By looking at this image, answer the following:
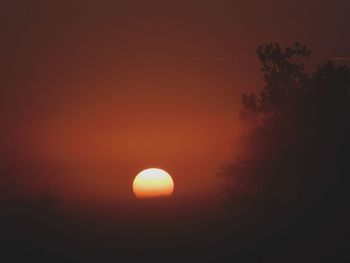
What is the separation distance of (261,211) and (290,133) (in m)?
4.86

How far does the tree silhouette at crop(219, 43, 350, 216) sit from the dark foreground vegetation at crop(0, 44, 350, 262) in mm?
43

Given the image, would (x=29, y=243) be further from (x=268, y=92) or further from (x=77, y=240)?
(x=268, y=92)

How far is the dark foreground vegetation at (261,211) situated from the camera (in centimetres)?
2794

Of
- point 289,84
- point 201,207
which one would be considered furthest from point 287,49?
point 201,207

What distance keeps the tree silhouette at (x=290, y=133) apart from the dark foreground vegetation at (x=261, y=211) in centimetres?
4

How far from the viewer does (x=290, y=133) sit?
34.9m

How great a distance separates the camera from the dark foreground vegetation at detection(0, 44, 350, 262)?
27938mm

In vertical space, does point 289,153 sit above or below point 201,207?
above

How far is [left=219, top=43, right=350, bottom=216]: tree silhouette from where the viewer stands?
33281 millimetres

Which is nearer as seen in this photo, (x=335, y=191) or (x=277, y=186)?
(x=335, y=191)

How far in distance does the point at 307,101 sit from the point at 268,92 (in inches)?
88.5

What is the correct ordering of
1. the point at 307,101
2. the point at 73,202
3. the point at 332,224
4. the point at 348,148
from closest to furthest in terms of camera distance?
the point at 332,224, the point at 348,148, the point at 307,101, the point at 73,202

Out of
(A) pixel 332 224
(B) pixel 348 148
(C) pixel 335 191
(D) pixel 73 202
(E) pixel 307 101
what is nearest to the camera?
(A) pixel 332 224

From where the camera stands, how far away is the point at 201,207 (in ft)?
107
